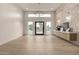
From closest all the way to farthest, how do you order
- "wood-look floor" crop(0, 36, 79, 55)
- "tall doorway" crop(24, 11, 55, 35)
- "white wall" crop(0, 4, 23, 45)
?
"wood-look floor" crop(0, 36, 79, 55)
"white wall" crop(0, 4, 23, 45)
"tall doorway" crop(24, 11, 55, 35)

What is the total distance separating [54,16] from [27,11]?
3412mm

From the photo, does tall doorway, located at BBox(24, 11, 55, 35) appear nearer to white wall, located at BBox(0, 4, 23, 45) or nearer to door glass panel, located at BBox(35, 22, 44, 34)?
door glass panel, located at BBox(35, 22, 44, 34)

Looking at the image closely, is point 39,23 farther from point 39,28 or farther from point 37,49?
point 37,49

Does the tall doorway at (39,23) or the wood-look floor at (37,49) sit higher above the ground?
the tall doorway at (39,23)

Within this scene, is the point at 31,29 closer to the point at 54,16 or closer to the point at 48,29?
the point at 48,29

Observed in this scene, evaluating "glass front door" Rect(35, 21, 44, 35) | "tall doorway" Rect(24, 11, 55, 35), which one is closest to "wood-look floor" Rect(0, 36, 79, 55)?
"tall doorway" Rect(24, 11, 55, 35)

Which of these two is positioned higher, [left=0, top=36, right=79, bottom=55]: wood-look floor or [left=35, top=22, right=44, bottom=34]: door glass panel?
[left=35, top=22, right=44, bottom=34]: door glass panel

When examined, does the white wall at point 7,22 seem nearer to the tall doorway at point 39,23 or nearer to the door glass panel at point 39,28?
the tall doorway at point 39,23

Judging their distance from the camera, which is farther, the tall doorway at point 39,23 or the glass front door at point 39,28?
the glass front door at point 39,28

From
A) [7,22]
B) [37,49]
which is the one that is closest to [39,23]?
[7,22]

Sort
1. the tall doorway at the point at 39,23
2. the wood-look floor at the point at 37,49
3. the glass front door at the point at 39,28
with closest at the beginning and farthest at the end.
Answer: the wood-look floor at the point at 37,49 < the tall doorway at the point at 39,23 < the glass front door at the point at 39,28

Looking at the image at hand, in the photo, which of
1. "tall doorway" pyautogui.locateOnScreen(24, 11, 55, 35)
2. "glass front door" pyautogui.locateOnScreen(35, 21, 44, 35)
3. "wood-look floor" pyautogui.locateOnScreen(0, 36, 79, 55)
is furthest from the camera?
"glass front door" pyautogui.locateOnScreen(35, 21, 44, 35)

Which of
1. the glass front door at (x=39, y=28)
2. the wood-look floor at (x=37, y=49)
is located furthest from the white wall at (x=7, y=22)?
the glass front door at (x=39, y=28)
